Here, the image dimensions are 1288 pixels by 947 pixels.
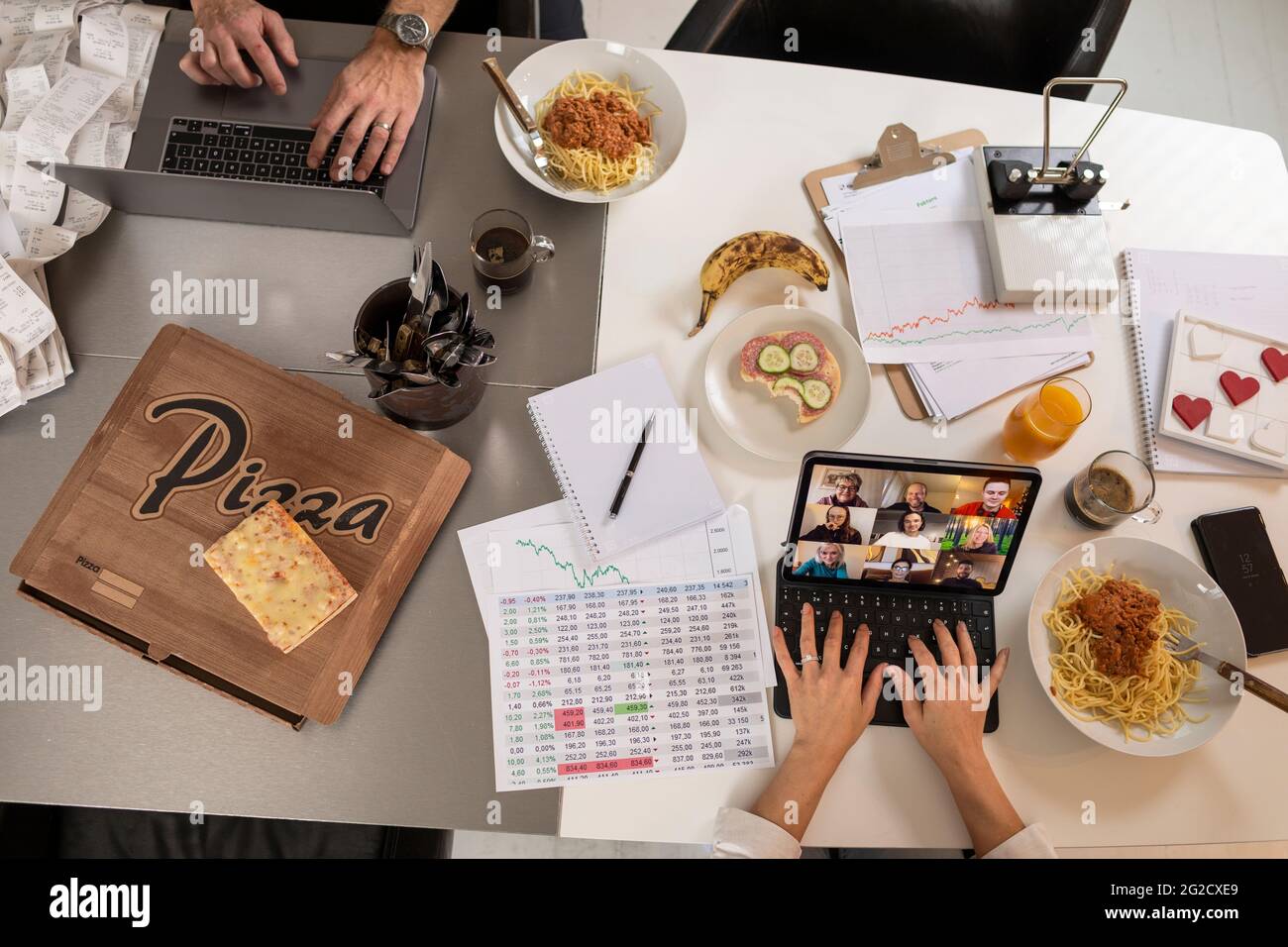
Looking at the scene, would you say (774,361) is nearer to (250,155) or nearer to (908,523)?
(908,523)

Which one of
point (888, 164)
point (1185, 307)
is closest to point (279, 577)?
point (888, 164)

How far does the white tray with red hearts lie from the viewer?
1.40 m

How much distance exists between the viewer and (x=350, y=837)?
155 centimetres

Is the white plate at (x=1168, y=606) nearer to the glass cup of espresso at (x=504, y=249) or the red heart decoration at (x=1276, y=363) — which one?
the red heart decoration at (x=1276, y=363)

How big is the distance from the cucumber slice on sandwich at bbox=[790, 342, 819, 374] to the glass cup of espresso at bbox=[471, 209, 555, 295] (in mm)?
476

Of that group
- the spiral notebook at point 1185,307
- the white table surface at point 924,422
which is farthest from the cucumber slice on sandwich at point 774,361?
the spiral notebook at point 1185,307

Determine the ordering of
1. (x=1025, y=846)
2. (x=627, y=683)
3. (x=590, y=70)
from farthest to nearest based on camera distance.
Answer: (x=590, y=70), (x=627, y=683), (x=1025, y=846)

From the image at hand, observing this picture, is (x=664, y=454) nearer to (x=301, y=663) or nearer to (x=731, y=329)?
(x=731, y=329)

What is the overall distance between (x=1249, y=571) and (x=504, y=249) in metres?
1.36

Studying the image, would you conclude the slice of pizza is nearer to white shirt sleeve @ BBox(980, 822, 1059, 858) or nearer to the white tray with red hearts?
white shirt sleeve @ BBox(980, 822, 1059, 858)

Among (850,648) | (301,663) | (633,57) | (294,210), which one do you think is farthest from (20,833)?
(633,57)

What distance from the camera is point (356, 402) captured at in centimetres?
138

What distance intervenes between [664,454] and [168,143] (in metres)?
1.04

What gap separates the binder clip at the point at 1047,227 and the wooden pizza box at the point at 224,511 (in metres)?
1.02
